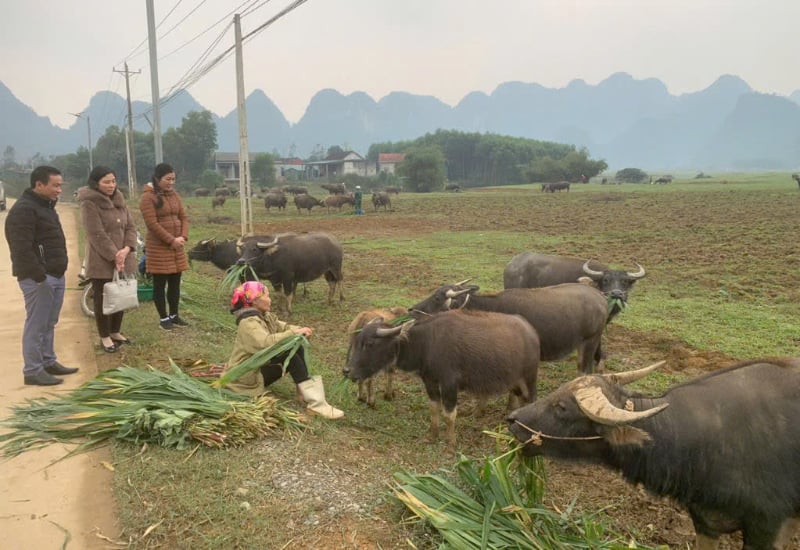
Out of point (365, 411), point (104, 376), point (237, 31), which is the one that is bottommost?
point (365, 411)

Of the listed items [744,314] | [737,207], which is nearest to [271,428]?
[744,314]

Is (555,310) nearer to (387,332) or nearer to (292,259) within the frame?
(387,332)

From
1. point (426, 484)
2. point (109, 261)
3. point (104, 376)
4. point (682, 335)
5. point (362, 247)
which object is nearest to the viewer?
point (426, 484)

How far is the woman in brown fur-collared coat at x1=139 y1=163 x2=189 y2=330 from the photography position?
6.40 metres

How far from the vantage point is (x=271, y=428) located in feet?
14.3

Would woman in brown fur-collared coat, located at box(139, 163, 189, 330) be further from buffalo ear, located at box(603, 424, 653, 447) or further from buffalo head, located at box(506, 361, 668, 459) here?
buffalo ear, located at box(603, 424, 653, 447)

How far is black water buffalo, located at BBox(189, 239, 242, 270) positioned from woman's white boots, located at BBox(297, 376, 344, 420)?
612 centimetres

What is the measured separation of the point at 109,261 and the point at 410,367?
3391 mm

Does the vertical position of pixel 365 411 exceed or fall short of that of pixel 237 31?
it falls short

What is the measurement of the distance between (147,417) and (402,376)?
293cm

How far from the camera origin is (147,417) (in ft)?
13.6

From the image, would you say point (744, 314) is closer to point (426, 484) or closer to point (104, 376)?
point (426, 484)

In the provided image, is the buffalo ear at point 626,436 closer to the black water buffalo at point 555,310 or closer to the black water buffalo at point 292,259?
the black water buffalo at point 555,310

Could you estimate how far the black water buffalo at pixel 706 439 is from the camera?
9.48 ft
